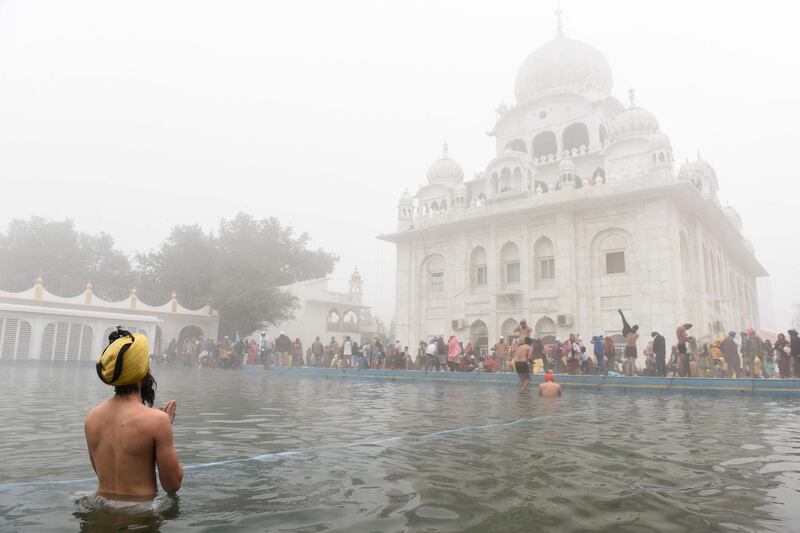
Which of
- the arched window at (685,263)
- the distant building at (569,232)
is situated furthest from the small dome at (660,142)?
the arched window at (685,263)

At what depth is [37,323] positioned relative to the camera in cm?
2512

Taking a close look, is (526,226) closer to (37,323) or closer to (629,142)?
(629,142)

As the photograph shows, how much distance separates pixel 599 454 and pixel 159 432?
3457 mm

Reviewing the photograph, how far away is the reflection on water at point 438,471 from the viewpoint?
2.73 m

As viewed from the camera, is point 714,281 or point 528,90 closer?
point 714,281

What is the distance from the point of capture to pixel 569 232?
995 inches

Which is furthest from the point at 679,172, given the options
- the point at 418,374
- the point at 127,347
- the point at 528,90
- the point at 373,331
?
the point at 127,347

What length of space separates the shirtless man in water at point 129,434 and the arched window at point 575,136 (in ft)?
108

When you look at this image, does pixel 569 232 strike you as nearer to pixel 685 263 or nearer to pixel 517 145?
pixel 685 263

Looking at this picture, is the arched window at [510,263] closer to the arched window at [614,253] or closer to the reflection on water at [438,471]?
the arched window at [614,253]

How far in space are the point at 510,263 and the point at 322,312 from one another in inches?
599

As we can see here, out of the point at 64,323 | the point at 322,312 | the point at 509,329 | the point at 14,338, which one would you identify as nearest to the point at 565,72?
the point at 509,329

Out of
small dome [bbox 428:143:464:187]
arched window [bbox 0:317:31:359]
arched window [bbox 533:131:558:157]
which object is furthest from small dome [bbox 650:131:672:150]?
arched window [bbox 0:317:31:359]

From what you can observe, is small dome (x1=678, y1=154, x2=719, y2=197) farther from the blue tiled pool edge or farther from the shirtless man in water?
the shirtless man in water
